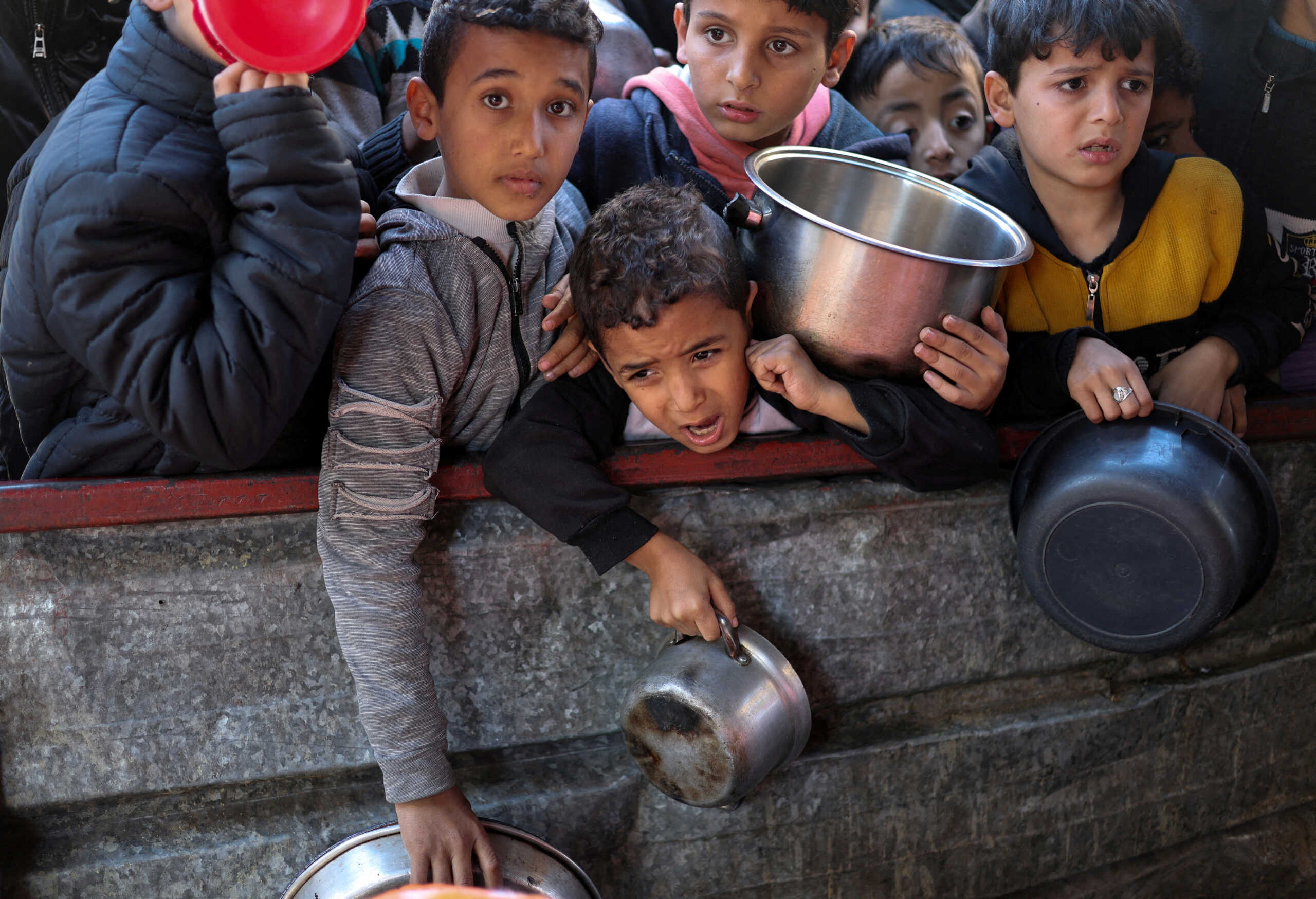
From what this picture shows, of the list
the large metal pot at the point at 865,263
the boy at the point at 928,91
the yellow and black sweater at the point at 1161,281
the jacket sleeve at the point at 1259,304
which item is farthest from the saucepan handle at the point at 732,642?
the boy at the point at 928,91

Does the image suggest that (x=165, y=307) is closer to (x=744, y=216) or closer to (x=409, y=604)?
(x=409, y=604)

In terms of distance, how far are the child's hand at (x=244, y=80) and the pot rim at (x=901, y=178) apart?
0.87m

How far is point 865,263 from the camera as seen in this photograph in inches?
70.1

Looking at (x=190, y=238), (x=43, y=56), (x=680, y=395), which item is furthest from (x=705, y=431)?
(x=43, y=56)

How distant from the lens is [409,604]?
1801mm

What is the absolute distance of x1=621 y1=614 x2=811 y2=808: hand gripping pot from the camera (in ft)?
6.02

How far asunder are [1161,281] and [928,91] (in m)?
1.07

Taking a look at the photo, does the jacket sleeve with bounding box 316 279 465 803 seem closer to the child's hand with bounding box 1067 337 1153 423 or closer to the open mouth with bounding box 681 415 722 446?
the open mouth with bounding box 681 415 722 446

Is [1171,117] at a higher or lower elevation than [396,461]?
higher

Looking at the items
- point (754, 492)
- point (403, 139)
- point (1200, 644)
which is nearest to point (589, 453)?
point (754, 492)

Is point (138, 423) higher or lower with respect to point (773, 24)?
lower

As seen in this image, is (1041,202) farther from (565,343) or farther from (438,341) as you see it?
(438,341)

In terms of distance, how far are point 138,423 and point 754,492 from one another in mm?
1224

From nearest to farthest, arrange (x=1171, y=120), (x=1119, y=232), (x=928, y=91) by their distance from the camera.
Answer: (x=1119, y=232) → (x=1171, y=120) → (x=928, y=91)
